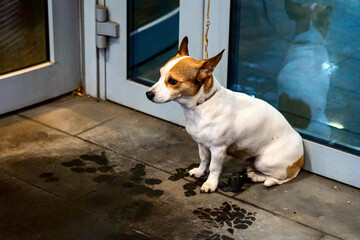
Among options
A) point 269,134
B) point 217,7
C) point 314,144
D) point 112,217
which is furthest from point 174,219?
point 217,7

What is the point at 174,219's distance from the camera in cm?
345

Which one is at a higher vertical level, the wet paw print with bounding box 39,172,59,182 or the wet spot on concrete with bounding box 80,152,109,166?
the wet spot on concrete with bounding box 80,152,109,166

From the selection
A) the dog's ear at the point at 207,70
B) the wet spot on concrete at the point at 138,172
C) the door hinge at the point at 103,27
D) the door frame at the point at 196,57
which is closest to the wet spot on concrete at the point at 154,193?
the wet spot on concrete at the point at 138,172

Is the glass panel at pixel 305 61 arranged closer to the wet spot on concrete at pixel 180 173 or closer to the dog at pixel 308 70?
the dog at pixel 308 70

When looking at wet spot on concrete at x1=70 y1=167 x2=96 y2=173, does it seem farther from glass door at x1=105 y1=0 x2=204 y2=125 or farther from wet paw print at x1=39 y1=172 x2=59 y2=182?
glass door at x1=105 y1=0 x2=204 y2=125

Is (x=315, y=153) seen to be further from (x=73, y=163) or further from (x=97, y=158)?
(x=73, y=163)

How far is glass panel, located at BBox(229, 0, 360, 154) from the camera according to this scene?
12.2 ft

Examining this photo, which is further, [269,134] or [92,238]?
[269,134]

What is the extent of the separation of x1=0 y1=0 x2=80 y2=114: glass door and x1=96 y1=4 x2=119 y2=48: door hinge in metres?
0.22

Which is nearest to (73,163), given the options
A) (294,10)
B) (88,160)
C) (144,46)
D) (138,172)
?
(88,160)

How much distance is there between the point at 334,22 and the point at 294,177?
871 millimetres

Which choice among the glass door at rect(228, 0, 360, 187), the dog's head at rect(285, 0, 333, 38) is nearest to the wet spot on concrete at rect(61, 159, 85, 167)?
the glass door at rect(228, 0, 360, 187)

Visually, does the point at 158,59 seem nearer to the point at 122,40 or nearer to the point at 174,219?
the point at 122,40

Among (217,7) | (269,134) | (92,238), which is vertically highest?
(217,7)
